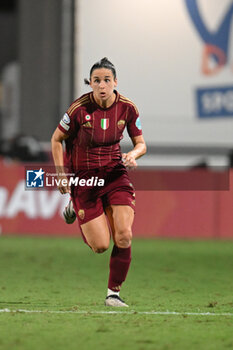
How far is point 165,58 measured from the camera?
64.9 feet

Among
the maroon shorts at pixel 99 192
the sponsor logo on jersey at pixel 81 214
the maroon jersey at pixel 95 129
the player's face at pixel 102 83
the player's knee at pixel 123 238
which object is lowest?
the player's knee at pixel 123 238

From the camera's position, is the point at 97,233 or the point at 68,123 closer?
the point at 68,123

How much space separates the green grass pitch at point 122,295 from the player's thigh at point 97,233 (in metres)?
0.51

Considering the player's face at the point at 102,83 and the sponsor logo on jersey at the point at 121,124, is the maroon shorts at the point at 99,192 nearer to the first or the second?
the sponsor logo on jersey at the point at 121,124

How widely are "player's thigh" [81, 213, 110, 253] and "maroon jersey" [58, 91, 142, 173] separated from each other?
0.45m

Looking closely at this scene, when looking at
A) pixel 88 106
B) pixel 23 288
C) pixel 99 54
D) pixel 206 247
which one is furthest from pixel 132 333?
pixel 99 54

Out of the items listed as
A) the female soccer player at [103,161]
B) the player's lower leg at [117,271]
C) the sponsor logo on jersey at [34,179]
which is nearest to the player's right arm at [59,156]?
the female soccer player at [103,161]

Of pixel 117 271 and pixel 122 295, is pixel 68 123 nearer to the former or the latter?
pixel 117 271

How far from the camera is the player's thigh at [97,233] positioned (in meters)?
6.95

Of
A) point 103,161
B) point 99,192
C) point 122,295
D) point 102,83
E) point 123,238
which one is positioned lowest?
point 122,295

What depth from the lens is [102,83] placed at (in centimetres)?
673

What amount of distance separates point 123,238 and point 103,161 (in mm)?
660

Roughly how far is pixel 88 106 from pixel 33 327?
1.96 m

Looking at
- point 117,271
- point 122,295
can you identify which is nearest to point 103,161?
point 117,271
